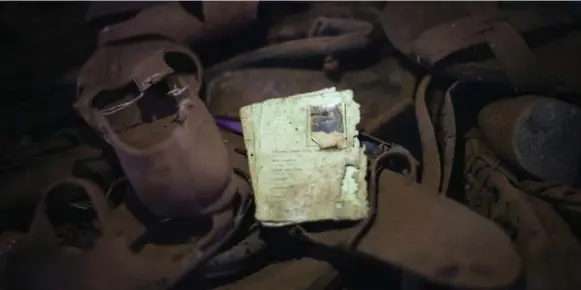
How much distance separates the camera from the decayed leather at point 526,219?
2.55 feet

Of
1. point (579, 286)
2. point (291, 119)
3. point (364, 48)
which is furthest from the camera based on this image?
point (364, 48)

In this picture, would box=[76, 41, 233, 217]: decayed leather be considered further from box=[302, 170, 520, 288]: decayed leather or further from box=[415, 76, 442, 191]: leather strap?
box=[415, 76, 442, 191]: leather strap

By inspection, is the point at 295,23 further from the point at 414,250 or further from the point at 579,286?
the point at 579,286

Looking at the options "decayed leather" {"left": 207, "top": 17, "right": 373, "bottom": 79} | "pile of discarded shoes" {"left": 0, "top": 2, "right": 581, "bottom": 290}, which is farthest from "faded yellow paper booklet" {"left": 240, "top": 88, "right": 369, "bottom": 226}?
"decayed leather" {"left": 207, "top": 17, "right": 373, "bottom": 79}

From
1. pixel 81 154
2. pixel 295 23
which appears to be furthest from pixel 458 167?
pixel 81 154

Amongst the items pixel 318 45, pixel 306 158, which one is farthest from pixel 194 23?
pixel 306 158

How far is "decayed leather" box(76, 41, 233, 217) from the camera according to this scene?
2.76ft

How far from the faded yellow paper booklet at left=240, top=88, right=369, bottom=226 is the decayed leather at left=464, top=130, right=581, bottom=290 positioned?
0.57 ft

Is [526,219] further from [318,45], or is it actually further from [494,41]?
[318,45]

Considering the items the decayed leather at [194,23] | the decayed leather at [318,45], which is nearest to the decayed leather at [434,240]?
the decayed leather at [318,45]

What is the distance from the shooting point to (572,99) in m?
0.93

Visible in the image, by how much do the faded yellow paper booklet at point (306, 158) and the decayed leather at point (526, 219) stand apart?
17 cm

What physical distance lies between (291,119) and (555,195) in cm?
36

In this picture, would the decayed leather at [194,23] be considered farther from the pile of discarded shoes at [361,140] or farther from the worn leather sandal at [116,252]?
the worn leather sandal at [116,252]
